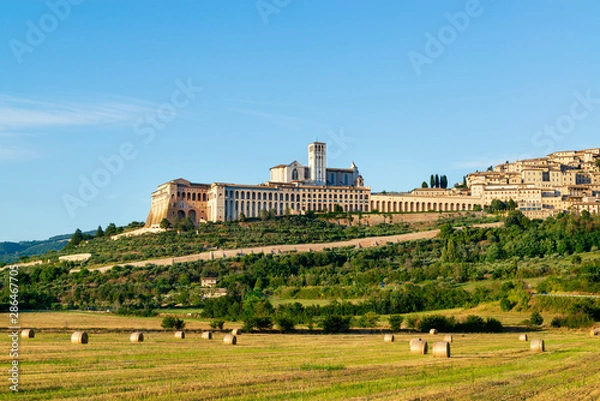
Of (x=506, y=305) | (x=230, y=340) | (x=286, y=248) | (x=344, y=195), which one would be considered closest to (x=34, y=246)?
(x=344, y=195)

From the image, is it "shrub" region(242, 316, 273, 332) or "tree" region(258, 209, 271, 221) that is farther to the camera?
"tree" region(258, 209, 271, 221)

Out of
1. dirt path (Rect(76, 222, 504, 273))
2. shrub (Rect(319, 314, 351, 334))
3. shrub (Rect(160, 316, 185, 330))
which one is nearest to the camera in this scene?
shrub (Rect(160, 316, 185, 330))

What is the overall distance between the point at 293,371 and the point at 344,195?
84549 millimetres

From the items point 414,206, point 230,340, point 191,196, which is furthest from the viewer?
point 414,206

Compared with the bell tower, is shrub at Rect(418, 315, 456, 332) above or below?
below

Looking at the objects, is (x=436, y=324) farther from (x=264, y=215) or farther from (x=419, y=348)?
(x=264, y=215)

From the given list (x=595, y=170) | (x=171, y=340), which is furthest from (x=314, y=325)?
(x=595, y=170)

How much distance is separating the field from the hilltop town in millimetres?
71016

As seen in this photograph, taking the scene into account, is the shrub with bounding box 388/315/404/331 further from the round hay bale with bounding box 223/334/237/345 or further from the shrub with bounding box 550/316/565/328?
the round hay bale with bounding box 223/334/237/345

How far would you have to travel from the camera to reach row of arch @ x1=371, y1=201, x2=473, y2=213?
98.1 meters

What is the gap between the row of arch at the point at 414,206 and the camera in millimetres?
98062

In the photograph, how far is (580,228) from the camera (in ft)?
234

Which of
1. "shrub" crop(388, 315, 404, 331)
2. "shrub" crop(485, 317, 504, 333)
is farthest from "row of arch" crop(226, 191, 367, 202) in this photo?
"shrub" crop(485, 317, 504, 333)

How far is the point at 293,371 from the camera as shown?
14.9 m
